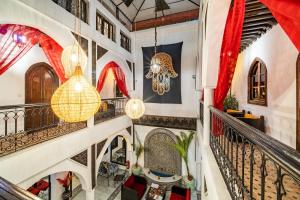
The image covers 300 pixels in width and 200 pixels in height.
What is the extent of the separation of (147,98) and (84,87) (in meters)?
6.42

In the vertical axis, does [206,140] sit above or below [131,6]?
below

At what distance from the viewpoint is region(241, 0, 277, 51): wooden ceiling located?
2.97 m

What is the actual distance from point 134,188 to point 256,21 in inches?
292

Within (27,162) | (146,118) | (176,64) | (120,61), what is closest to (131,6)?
(120,61)

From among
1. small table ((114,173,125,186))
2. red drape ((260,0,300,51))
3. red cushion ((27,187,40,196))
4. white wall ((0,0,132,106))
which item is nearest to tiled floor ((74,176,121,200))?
small table ((114,173,125,186))

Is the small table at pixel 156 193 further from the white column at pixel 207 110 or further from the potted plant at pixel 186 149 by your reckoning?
the white column at pixel 207 110

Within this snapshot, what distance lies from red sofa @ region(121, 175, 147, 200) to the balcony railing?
2.97m

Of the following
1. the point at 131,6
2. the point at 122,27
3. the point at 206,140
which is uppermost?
the point at 131,6

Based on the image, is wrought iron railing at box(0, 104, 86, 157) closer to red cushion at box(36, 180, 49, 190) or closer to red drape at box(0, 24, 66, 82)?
red drape at box(0, 24, 66, 82)

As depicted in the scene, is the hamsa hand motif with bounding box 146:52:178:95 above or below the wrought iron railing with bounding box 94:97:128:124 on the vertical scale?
above

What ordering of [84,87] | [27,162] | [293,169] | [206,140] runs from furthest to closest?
1. [206,140]
2. [27,162]
3. [84,87]
4. [293,169]

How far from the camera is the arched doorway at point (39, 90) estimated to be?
5.52 metres

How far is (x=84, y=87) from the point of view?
238 cm

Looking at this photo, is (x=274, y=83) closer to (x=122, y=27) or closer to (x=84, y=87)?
(x=84, y=87)
